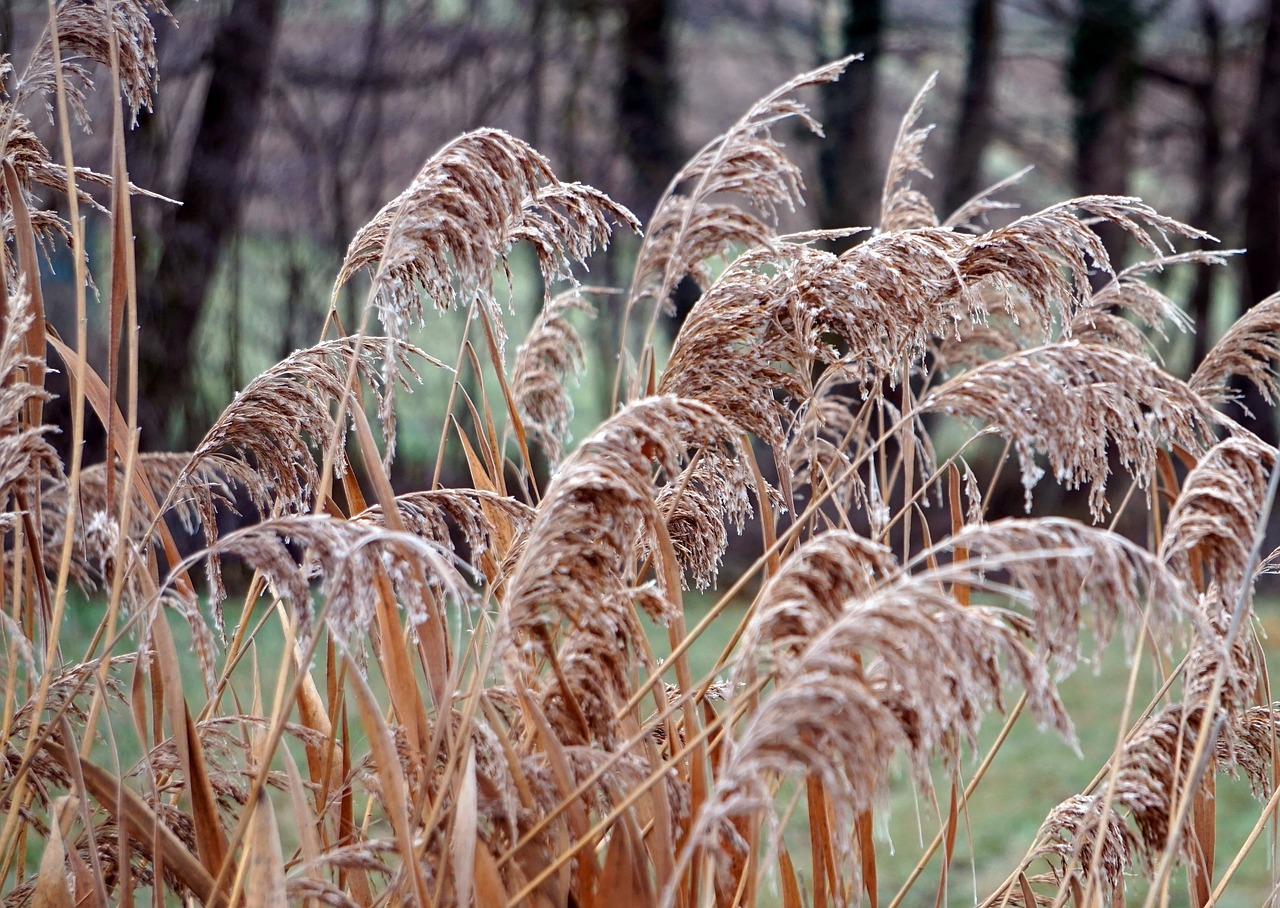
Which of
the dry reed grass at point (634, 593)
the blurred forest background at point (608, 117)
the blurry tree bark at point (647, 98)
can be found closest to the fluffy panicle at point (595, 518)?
the dry reed grass at point (634, 593)

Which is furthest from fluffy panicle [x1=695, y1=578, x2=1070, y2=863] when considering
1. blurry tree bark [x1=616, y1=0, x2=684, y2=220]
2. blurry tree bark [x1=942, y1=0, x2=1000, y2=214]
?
blurry tree bark [x1=942, y1=0, x2=1000, y2=214]

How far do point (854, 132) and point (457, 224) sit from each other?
698 centimetres

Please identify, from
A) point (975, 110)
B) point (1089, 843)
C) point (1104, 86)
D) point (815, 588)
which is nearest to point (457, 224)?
point (815, 588)

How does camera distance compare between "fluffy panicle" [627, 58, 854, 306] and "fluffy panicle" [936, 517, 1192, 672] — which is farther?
"fluffy panicle" [627, 58, 854, 306]

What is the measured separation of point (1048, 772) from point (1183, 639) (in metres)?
4.25

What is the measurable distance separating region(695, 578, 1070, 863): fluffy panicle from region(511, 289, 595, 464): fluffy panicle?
43.2 inches

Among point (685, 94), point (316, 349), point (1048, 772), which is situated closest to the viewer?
point (316, 349)

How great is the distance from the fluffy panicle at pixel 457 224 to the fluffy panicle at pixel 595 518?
28 cm

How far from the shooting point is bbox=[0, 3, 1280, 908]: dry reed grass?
92cm

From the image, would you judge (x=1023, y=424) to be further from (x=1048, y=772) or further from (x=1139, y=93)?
(x=1139, y=93)

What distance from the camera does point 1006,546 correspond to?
2.89 feet

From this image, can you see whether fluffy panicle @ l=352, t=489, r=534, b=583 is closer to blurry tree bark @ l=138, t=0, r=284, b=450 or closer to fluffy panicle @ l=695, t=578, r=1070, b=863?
fluffy panicle @ l=695, t=578, r=1070, b=863

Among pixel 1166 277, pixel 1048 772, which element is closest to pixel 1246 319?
pixel 1048 772

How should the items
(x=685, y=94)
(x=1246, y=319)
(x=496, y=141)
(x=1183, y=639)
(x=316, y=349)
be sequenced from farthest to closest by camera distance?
(x=685, y=94) → (x=1246, y=319) → (x=316, y=349) → (x=496, y=141) → (x=1183, y=639)
